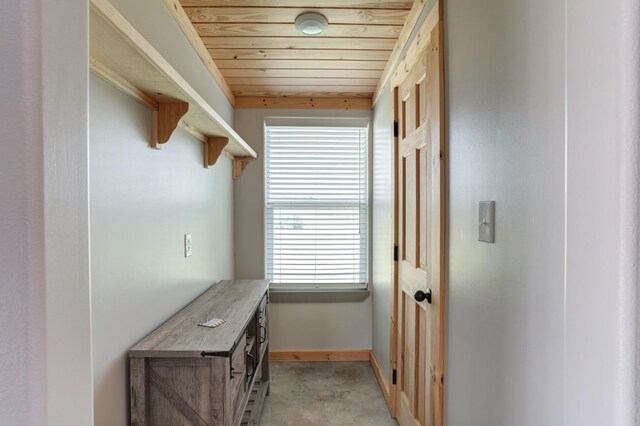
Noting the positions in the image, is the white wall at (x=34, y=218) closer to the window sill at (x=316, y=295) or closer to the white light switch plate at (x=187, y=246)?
the white light switch plate at (x=187, y=246)

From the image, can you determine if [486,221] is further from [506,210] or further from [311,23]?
[311,23]

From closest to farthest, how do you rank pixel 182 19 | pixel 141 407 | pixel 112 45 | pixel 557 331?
pixel 557 331 < pixel 112 45 < pixel 141 407 < pixel 182 19

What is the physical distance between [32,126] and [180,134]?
127 cm

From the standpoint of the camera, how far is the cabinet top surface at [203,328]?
119cm

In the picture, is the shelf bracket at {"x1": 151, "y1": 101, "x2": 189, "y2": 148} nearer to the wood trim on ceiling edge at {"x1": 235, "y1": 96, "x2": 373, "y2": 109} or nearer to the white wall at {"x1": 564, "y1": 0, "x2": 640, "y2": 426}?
the white wall at {"x1": 564, "y1": 0, "x2": 640, "y2": 426}

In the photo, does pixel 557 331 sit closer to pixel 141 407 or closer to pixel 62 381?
pixel 62 381

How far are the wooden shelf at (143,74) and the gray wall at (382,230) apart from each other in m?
1.21

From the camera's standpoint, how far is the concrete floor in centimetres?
214

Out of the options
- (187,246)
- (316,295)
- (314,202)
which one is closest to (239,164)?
(314,202)

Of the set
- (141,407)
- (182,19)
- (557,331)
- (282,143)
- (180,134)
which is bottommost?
(141,407)

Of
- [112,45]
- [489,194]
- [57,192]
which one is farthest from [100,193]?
[489,194]

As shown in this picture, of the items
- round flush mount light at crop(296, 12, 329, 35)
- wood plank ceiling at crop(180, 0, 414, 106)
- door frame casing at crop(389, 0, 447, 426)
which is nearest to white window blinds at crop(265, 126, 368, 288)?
wood plank ceiling at crop(180, 0, 414, 106)

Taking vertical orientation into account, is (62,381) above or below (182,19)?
below

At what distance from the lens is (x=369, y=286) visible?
2973 mm
